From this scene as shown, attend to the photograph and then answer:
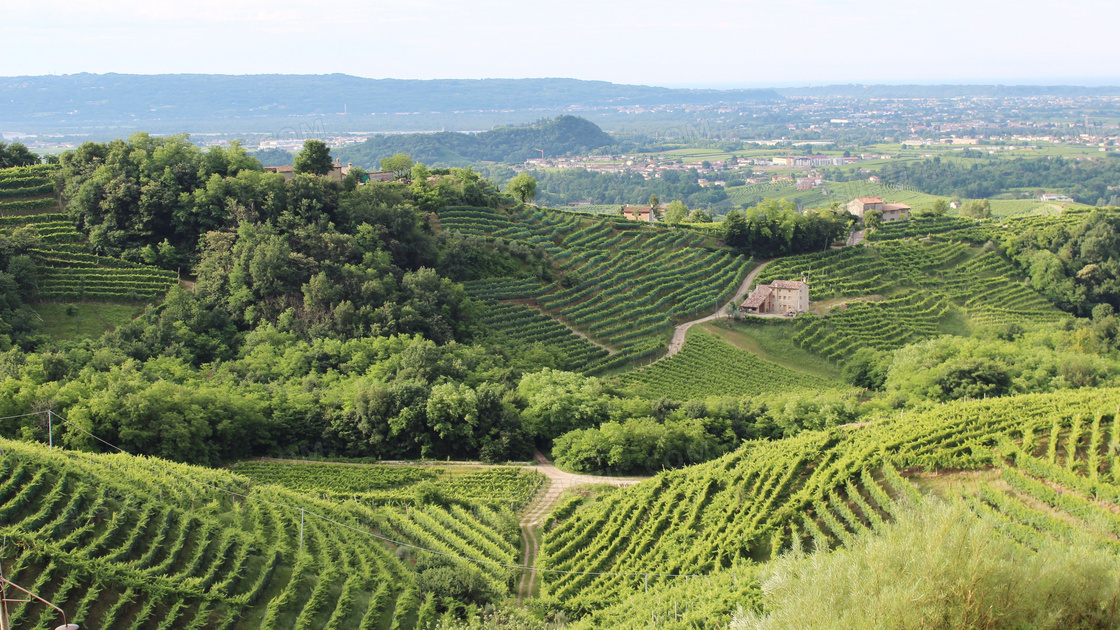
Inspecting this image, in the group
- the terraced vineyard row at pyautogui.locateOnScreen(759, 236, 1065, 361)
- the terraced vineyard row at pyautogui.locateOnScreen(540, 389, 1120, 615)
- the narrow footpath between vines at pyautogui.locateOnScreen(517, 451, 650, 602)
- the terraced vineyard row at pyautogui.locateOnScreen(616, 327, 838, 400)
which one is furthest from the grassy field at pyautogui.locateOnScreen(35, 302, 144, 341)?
the terraced vineyard row at pyautogui.locateOnScreen(759, 236, 1065, 361)

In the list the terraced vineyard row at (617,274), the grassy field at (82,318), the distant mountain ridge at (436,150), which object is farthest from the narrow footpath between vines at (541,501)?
the distant mountain ridge at (436,150)

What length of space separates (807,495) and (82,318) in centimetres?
3483

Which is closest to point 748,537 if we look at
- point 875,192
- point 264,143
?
point 875,192

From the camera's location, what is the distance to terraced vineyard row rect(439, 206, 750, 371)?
5088 centimetres

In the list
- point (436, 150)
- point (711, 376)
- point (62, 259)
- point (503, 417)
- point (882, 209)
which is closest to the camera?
point (503, 417)

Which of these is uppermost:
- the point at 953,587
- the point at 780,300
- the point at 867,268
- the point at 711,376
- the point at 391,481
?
the point at 953,587

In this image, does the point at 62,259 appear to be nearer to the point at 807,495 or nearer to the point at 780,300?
the point at 807,495

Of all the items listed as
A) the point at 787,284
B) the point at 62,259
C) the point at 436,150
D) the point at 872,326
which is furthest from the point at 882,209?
the point at 436,150

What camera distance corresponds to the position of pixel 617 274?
57.3 metres

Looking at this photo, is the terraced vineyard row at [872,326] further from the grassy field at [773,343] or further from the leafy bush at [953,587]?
→ the leafy bush at [953,587]

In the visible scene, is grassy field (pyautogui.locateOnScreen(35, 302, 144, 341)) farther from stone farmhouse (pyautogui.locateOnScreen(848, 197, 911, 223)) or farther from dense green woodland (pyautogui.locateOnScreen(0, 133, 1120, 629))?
stone farmhouse (pyautogui.locateOnScreen(848, 197, 911, 223))

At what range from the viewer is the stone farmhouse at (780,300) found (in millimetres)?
56156

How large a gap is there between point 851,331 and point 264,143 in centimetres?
15557

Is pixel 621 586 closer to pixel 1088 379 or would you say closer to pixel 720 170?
pixel 1088 379
